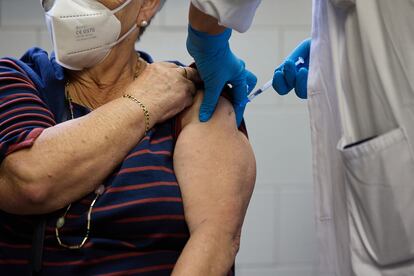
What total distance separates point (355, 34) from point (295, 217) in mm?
1503

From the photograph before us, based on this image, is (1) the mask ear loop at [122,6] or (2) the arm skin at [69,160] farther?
(1) the mask ear loop at [122,6]

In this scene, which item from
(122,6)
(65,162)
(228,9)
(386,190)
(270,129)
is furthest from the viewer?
(270,129)

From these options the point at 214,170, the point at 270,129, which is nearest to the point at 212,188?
the point at 214,170

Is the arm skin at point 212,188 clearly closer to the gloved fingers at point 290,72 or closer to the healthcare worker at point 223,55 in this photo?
the healthcare worker at point 223,55

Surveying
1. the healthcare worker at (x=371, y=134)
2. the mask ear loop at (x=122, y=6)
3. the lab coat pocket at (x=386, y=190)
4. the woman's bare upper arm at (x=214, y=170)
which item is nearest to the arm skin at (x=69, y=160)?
the woman's bare upper arm at (x=214, y=170)

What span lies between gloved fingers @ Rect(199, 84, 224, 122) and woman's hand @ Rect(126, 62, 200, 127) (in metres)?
0.05

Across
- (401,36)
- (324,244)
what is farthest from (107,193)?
(401,36)

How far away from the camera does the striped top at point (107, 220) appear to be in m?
1.31

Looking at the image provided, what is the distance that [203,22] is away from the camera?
1270mm

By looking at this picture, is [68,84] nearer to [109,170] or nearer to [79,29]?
[79,29]

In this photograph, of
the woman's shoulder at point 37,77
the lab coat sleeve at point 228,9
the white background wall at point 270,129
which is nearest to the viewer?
the lab coat sleeve at point 228,9

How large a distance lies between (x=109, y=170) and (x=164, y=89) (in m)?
0.24

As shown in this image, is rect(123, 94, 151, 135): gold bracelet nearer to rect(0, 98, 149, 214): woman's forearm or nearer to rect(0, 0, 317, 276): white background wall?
rect(0, 98, 149, 214): woman's forearm

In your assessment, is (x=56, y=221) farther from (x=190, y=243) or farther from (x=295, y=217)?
(x=295, y=217)
